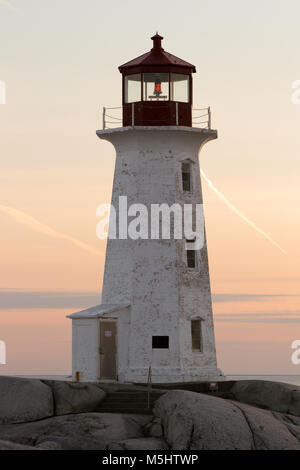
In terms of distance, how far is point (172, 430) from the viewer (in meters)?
32.5

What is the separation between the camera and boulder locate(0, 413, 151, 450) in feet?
105

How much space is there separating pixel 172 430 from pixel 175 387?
580cm

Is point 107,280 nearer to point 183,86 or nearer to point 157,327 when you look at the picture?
point 157,327

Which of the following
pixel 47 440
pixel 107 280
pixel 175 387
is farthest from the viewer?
pixel 107 280

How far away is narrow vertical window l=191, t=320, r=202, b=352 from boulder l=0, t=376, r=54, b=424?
23.8 feet

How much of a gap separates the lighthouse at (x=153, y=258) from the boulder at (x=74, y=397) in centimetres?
385

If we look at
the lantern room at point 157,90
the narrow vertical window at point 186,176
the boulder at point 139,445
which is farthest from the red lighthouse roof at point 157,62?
the boulder at point 139,445

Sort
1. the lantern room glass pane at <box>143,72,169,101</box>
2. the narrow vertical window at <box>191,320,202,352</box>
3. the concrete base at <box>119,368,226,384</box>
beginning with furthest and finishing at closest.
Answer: the lantern room glass pane at <box>143,72,169,101</box>
the narrow vertical window at <box>191,320,202,352</box>
the concrete base at <box>119,368,226,384</box>

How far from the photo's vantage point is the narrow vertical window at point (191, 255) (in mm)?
40406

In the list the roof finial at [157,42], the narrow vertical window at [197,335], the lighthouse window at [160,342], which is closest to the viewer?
the lighthouse window at [160,342]

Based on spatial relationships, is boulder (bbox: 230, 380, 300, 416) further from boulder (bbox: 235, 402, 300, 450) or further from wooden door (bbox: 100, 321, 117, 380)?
wooden door (bbox: 100, 321, 117, 380)

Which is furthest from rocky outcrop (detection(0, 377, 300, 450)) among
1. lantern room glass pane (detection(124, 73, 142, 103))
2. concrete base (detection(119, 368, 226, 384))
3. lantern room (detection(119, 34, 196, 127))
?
lantern room glass pane (detection(124, 73, 142, 103))

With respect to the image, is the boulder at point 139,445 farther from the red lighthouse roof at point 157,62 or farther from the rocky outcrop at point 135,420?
the red lighthouse roof at point 157,62

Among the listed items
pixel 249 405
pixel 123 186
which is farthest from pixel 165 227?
pixel 249 405
